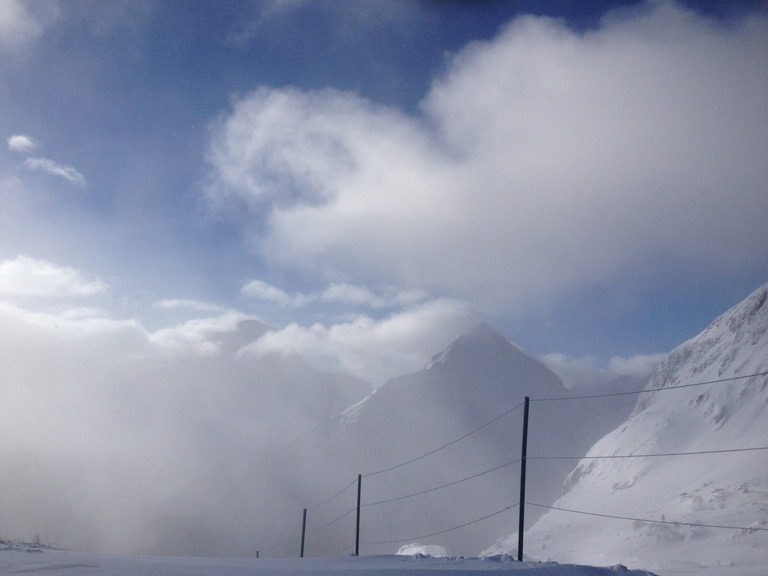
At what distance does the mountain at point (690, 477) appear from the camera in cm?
4219

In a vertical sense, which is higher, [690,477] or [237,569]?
[690,477]

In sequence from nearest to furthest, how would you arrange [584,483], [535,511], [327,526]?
[584,483], [535,511], [327,526]

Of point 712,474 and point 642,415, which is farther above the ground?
point 642,415

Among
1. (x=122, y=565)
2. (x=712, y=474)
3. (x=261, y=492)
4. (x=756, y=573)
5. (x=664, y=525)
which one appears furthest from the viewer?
(x=261, y=492)

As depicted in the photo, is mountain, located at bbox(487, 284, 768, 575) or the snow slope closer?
the snow slope

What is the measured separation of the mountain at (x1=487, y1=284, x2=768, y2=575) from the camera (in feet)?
138

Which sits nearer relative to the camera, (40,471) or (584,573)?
(584,573)

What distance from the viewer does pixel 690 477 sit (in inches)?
2275

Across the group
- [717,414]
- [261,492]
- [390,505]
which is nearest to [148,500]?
[261,492]

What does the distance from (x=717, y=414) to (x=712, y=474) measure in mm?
15827

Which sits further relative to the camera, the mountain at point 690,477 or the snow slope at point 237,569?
the mountain at point 690,477

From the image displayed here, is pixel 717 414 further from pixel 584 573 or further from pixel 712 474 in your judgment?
pixel 584 573

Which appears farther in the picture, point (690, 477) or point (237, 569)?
point (690, 477)

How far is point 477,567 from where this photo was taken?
1246cm
